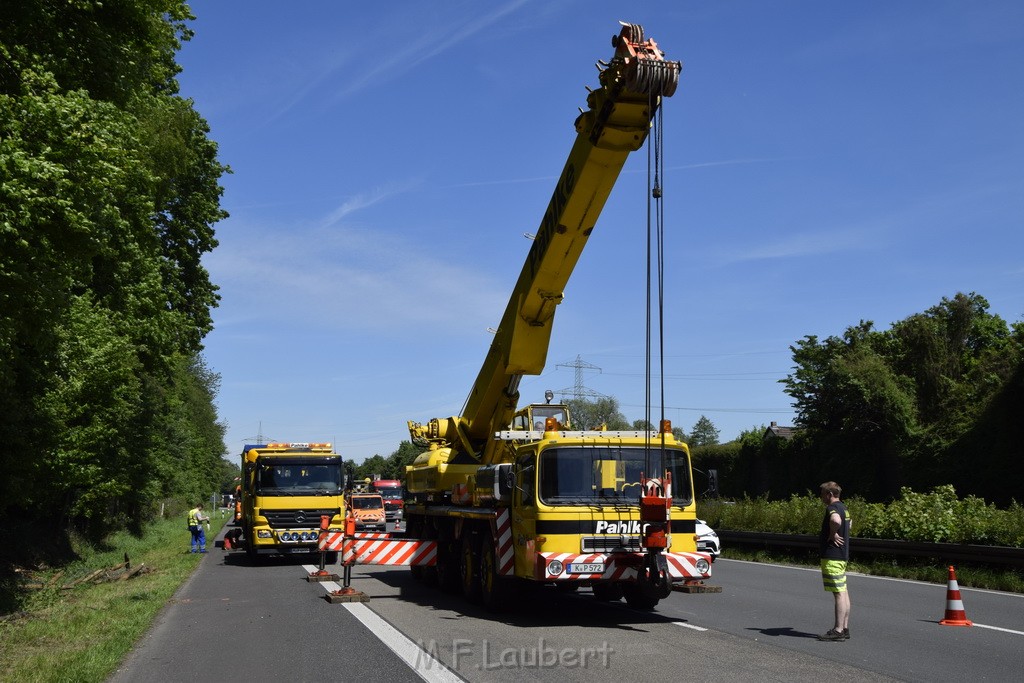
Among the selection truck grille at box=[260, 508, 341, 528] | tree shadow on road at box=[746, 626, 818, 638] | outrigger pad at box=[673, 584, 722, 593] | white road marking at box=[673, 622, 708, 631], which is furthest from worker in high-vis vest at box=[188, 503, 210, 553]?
tree shadow on road at box=[746, 626, 818, 638]

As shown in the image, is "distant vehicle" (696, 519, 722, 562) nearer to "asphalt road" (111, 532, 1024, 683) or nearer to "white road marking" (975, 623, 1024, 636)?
"asphalt road" (111, 532, 1024, 683)

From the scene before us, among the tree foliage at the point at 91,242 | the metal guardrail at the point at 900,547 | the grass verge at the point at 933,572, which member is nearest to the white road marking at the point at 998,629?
the grass verge at the point at 933,572

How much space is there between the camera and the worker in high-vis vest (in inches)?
1120

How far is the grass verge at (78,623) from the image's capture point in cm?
903

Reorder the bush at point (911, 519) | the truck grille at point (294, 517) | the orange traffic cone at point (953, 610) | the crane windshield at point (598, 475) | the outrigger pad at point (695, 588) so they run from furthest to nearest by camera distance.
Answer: the truck grille at point (294, 517) → the bush at point (911, 519) → the outrigger pad at point (695, 588) → the crane windshield at point (598, 475) → the orange traffic cone at point (953, 610)

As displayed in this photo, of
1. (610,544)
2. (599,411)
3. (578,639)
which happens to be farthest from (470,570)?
(599,411)

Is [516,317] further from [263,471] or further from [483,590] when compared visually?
[263,471]

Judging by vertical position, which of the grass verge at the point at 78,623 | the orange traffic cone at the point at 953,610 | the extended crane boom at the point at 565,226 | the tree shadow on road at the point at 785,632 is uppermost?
the extended crane boom at the point at 565,226

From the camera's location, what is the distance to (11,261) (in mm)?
10539

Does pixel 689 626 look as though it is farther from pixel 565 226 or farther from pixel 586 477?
pixel 565 226

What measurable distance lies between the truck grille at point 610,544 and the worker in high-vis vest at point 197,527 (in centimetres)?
1963

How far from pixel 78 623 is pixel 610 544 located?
22.3 feet

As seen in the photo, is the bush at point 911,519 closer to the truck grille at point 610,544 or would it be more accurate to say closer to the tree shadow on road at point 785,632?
the tree shadow on road at point 785,632

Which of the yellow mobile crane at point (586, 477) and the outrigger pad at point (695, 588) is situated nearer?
the yellow mobile crane at point (586, 477)
